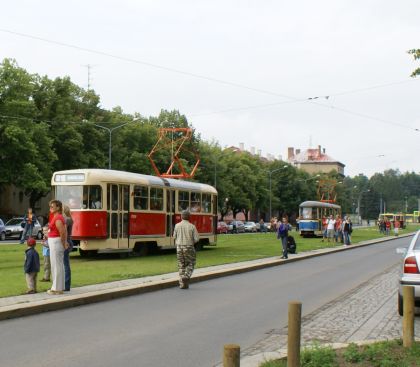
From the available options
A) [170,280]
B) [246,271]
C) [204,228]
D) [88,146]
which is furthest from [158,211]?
[88,146]

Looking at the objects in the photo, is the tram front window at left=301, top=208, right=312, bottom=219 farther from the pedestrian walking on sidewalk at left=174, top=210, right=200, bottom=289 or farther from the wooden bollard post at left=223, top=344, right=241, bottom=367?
the wooden bollard post at left=223, top=344, right=241, bottom=367

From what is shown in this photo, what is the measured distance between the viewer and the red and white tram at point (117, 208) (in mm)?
22797

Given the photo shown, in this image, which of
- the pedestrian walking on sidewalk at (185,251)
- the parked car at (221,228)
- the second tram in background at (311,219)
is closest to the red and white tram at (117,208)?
the pedestrian walking on sidewalk at (185,251)

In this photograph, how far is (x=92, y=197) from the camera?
2309 cm

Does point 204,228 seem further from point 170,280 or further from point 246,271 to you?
point 170,280

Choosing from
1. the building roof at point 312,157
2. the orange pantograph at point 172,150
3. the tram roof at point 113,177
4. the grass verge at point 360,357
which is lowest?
the grass verge at point 360,357

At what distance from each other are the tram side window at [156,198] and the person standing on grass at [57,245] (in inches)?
528

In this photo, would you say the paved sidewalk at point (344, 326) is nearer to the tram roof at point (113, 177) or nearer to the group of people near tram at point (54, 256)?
the group of people near tram at point (54, 256)

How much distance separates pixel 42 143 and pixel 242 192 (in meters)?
43.8

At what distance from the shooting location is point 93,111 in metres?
59.2

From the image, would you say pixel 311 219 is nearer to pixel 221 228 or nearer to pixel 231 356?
pixel 221 228

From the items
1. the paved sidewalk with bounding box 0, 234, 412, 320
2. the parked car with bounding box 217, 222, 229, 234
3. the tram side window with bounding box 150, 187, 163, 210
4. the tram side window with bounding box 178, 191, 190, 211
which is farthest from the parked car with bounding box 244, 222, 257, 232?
the paved sidewalk with bounding box 0, 234, 412, 320

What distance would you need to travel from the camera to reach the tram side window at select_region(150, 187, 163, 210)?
2600 centimetres

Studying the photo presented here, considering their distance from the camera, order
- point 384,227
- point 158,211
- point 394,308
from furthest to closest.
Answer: point 384,227 < point 158,211 < point 394,308
